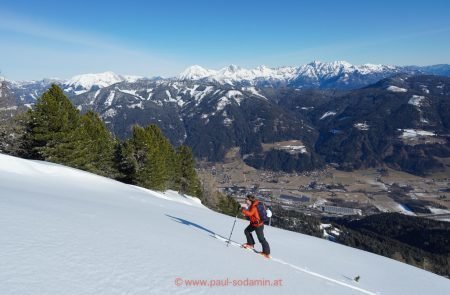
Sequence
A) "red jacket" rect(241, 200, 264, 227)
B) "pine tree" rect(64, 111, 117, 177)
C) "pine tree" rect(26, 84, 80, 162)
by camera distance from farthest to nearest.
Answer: "pine tree" rect(64, 111, 117, 177) → "pine tree" rect(26, 84, 80, 162) → "red jacket" rect(241, 200, 264, 227)

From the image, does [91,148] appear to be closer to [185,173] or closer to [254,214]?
[185,173]

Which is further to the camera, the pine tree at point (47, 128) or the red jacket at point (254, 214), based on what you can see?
the pine tree at point (47, 128)

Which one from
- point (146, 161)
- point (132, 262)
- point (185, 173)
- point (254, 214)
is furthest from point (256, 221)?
point (185, 173)

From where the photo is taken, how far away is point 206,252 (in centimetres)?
1203

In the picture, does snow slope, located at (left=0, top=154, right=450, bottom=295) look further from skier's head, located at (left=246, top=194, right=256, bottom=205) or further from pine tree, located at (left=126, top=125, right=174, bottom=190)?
pine tree, located at (left=126, top=125, right=174, bottom=190)

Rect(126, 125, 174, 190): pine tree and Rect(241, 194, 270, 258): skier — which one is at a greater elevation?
Rect(241, 194, 270, 258): skier

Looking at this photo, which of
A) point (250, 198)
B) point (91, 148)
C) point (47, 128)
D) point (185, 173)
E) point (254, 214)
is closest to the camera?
point (254, 214)

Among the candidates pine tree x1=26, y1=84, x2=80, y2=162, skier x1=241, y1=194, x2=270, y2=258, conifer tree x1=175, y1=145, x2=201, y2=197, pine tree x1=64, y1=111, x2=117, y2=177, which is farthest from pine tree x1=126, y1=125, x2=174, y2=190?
skier x1=241, y1=194, x2=270, y2=258

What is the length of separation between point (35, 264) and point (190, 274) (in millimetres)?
3605

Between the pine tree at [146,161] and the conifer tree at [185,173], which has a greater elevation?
the pine tree at [146,161]

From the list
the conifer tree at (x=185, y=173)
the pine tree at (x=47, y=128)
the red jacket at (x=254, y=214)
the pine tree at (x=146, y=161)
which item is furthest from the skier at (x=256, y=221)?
the conifer tree at (x=185, y=173)

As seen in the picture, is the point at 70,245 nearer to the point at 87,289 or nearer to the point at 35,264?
the point at 35,264

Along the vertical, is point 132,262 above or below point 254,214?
above

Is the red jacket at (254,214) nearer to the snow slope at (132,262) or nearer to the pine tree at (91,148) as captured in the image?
the snow slope at (132,262)
